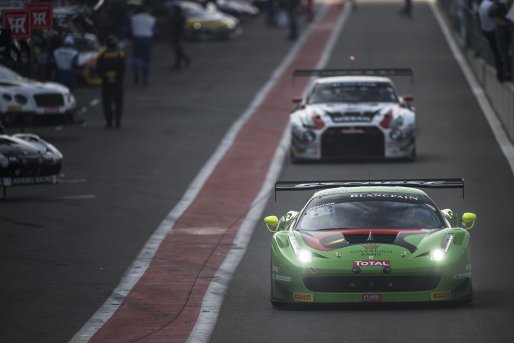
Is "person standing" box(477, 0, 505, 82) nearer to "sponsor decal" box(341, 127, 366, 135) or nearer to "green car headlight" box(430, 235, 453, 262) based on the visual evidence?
"sponsor decal" box(341, 127, 366, 135)

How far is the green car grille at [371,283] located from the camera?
12.9 meters

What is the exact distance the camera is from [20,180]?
21750 mm

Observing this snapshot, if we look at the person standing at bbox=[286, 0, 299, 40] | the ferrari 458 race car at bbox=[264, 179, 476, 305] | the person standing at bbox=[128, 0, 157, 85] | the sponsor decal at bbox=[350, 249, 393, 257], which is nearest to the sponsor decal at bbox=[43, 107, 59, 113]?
the person standing at bbox=[128, 0, 157, 85]

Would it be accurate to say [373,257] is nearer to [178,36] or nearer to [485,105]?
[485,105]

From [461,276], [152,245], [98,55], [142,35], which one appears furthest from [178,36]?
[461,276]

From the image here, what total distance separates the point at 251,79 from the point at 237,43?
39.3 ft

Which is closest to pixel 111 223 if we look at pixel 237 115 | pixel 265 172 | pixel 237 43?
pixel 265 172

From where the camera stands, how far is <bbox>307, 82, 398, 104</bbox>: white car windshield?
25.9 meters

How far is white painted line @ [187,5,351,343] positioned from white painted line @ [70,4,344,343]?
835mm

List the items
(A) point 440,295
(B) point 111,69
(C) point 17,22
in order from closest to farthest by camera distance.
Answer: (A) point 440,295
(C) point 17,22
(B) point 111,69

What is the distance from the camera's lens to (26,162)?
71.7 ft

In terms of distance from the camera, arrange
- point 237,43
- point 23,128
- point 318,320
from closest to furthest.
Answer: point 318,320, point 23,128, point 237,43

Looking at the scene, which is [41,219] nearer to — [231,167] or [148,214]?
[148,214]

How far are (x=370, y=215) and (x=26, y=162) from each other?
357 inches
